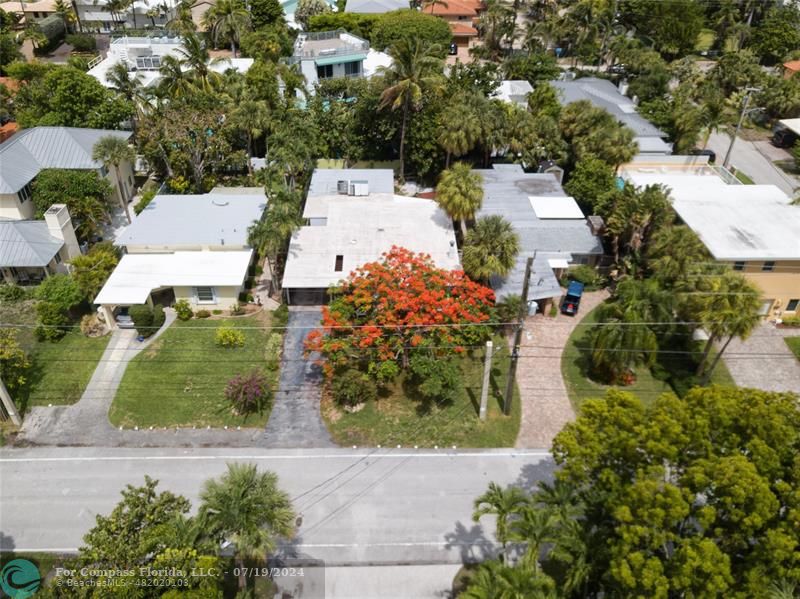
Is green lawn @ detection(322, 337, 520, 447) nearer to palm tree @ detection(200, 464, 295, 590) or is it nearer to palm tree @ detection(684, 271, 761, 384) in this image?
palm tree @ detection(200, 464, 295, 590)

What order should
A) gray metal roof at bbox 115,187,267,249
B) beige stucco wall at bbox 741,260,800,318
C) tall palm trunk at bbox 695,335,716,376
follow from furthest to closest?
1. gray metal roof at bbox 115,187,267,249
2. beige stucco wall at bbox 741,260,800,318
3. tall palm trunk at bbox 695,335,716,376

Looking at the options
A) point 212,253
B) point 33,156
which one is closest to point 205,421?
point 212,253

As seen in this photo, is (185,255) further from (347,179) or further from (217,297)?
(347,179)

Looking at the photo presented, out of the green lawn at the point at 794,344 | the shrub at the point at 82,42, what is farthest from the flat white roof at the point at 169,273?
the shrub at the point at 82,42

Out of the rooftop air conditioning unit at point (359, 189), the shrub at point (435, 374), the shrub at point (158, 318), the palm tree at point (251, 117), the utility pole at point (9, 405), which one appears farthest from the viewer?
the palm tree at point (251, 117)

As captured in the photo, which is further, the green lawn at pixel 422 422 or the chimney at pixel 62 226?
the chimney at pixel 62 226

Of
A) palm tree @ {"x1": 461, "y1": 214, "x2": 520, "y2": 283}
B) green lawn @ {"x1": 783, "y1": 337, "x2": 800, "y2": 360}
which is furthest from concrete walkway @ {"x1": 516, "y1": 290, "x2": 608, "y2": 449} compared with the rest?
green lawn @ {"x1": 783, "y1": 337, "x2": 800, "y2": 360}

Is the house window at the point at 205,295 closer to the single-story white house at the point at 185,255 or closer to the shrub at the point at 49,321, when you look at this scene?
the single-story white house at the point at 185,255
